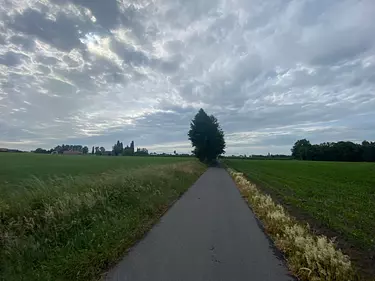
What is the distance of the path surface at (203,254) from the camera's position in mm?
4484

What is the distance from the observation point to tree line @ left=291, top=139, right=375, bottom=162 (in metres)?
96.4

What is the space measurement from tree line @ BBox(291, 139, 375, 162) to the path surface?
10613 centimetres

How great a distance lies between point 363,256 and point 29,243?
22.8 feet

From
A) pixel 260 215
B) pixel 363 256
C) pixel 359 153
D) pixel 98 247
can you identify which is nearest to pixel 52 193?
pixel 98 247

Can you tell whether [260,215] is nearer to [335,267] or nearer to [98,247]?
[335,267]

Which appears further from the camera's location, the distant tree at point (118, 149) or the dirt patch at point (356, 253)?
the distant tree at point (118, 149)

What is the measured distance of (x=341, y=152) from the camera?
106250mm

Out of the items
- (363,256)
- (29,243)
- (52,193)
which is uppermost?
(52,193)

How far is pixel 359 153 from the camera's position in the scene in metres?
99.8

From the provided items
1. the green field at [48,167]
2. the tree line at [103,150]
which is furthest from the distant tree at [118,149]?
the green field at [48,167]

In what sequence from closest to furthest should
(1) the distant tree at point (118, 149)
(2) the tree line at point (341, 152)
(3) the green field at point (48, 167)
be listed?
(3) the green field at point (48, 167) → (2) the tree line at point (341, 152) → (1) the distant tree at point (118, 149)

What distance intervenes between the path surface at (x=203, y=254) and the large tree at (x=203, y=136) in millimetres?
48577

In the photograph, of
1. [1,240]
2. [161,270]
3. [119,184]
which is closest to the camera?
[161,270]

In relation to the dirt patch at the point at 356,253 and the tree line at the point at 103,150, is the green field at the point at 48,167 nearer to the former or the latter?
the dirt patch at the point at 356,253
